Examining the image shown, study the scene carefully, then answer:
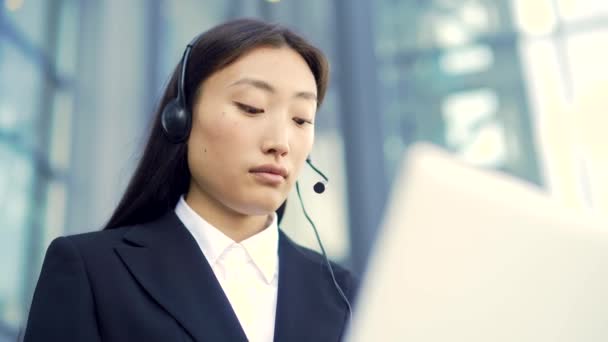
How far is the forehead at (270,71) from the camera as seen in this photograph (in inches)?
36.0

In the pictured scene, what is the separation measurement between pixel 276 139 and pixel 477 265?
550mm

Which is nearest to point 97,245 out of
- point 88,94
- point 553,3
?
point 88,94

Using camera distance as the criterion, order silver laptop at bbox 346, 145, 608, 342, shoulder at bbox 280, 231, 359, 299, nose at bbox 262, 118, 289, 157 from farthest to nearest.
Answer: shoulder at bbox 280, 231, 359, 299 → nose at bbox 262, 118, 289, 157 → silver laptop at bbox 346, 145, 608, 342

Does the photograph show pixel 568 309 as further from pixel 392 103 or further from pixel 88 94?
pixel 392 103

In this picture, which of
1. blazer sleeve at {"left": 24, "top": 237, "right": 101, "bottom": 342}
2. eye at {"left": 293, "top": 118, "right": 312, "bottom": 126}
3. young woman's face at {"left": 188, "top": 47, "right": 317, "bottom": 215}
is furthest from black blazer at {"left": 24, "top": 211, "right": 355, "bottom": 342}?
eye at {"left": 293, "top": 118, "right": 312, "bottom": 126}

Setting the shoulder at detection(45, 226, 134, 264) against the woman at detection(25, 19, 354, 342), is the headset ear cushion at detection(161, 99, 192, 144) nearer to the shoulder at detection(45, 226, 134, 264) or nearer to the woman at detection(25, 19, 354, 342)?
the woman at detection(25, 19, 354, 342)

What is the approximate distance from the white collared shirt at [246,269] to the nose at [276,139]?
0.15 meters

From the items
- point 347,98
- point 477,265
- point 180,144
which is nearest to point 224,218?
point 180,144

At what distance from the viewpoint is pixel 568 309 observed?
0.36 meters

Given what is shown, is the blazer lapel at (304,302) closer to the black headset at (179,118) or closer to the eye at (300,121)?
the black headset at (179,118)

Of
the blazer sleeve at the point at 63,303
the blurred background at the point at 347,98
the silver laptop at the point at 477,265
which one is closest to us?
the silver laptop at the point at 477,265

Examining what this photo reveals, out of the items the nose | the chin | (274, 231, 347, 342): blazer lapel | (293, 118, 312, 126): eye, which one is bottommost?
(274, 231, 347, 342): blazer lapel

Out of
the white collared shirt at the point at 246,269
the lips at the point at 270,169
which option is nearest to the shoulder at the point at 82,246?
the white collared shirt at the point at 246,269

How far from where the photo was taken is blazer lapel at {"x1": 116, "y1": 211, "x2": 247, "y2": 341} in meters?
0.81
